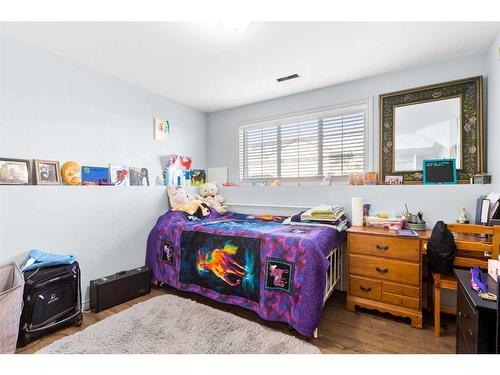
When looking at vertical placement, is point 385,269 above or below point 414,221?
below

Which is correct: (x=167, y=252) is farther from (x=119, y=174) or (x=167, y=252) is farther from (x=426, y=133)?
(x=426, y=133)

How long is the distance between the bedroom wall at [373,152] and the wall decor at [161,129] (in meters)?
0.82

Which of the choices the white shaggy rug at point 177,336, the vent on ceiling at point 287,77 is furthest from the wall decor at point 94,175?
the vent on ceiling at point 287,77

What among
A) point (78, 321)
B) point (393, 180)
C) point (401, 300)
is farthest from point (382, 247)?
point (78, 321)

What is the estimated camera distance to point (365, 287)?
2.05 m

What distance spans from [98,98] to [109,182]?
877 millimetres

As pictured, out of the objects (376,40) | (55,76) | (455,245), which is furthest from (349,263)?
(55,76)

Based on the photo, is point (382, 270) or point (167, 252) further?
point (167, 252)

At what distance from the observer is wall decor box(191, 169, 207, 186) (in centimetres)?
353

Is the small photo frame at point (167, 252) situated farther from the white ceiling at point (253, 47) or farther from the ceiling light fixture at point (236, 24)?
the ceiling light fixture at point (236, 24)

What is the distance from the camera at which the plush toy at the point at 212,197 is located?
325 centimetres

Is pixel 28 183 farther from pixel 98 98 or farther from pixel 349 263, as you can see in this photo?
pixel 349 263

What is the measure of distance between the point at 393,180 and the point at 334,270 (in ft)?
3.66

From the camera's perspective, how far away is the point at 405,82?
2.37 meters
